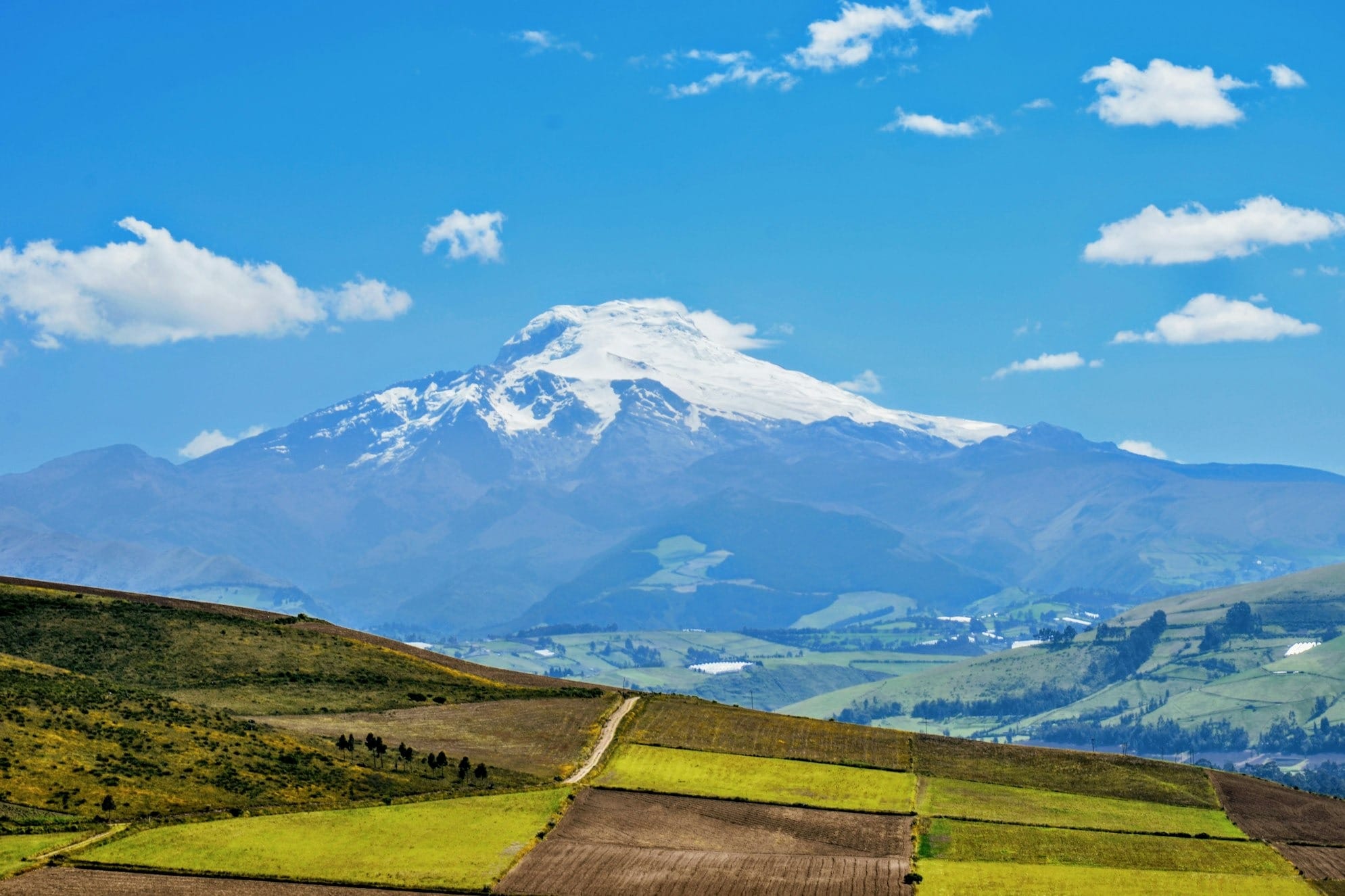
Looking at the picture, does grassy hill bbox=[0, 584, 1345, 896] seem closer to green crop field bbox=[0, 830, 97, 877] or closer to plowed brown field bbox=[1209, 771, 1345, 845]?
green crop field bbox=[0, 830, 97, 877]

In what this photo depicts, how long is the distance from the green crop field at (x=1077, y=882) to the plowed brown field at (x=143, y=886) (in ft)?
123

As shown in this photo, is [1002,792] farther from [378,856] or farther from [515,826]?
[378,856]

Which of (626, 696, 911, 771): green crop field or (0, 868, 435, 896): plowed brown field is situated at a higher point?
(626, 696, 911, 771): green crop field

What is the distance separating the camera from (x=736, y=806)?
12912 cm

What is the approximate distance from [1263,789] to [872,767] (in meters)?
40.3

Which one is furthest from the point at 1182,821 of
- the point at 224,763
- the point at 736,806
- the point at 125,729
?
A: the point at 125,729

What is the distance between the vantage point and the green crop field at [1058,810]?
428 feet

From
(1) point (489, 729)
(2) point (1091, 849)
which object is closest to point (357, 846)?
(1) point (489, 729)

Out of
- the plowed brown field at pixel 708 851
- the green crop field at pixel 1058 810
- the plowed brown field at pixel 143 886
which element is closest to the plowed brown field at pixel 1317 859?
the green crop field at pixel 1058 810

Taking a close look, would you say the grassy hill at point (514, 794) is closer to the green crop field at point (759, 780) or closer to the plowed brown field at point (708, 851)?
the plowed brown field at point (708, 851)

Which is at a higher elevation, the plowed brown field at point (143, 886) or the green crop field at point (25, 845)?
the green crop field at point (25, 845)

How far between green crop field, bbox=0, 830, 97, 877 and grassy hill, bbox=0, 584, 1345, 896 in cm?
31

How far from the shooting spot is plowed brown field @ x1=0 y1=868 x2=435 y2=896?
88.4 meters

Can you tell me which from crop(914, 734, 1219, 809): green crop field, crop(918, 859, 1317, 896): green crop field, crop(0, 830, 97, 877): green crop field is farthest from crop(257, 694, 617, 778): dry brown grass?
crop(918, 859, 1317, 896): green crop field
